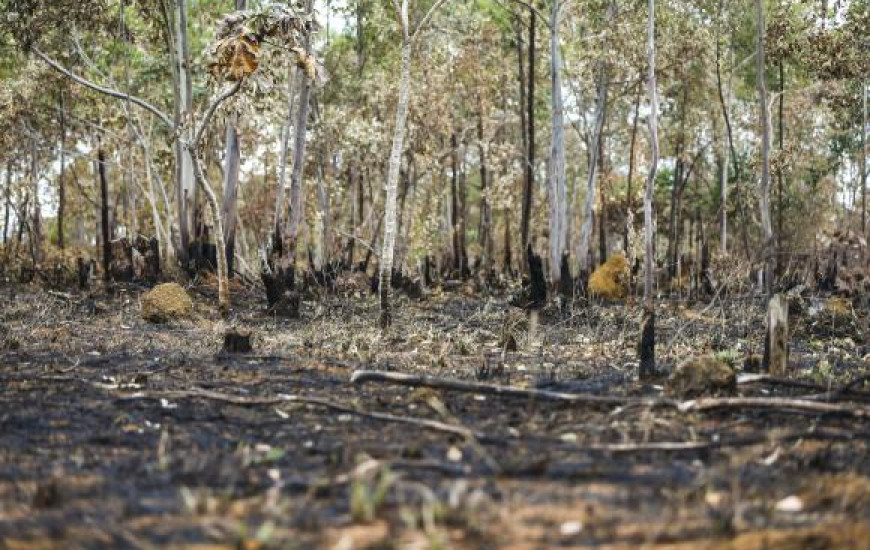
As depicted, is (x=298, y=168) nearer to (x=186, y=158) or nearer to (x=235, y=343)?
(x=186, y=158)

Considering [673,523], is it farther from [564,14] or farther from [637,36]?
[564,14]

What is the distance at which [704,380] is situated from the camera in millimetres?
5004

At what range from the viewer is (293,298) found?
A: 1148 cm

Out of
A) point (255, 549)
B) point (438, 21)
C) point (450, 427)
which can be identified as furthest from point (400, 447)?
point (438, 21)

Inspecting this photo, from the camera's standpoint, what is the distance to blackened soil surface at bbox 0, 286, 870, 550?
2.80 metres

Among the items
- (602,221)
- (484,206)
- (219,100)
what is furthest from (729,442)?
(484,206)

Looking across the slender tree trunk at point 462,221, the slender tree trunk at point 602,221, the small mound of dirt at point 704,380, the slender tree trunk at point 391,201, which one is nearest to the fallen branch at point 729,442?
the small mound of dirt at point 704,380

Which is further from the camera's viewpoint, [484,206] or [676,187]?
[484,206]

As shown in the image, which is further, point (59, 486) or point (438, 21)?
point (438, 21)

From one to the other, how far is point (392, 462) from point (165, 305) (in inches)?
301

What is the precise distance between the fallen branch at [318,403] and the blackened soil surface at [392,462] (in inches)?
1.0

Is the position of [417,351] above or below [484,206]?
below

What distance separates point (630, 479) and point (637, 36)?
50.0ft

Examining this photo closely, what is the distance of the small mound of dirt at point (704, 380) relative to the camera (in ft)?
16.4
